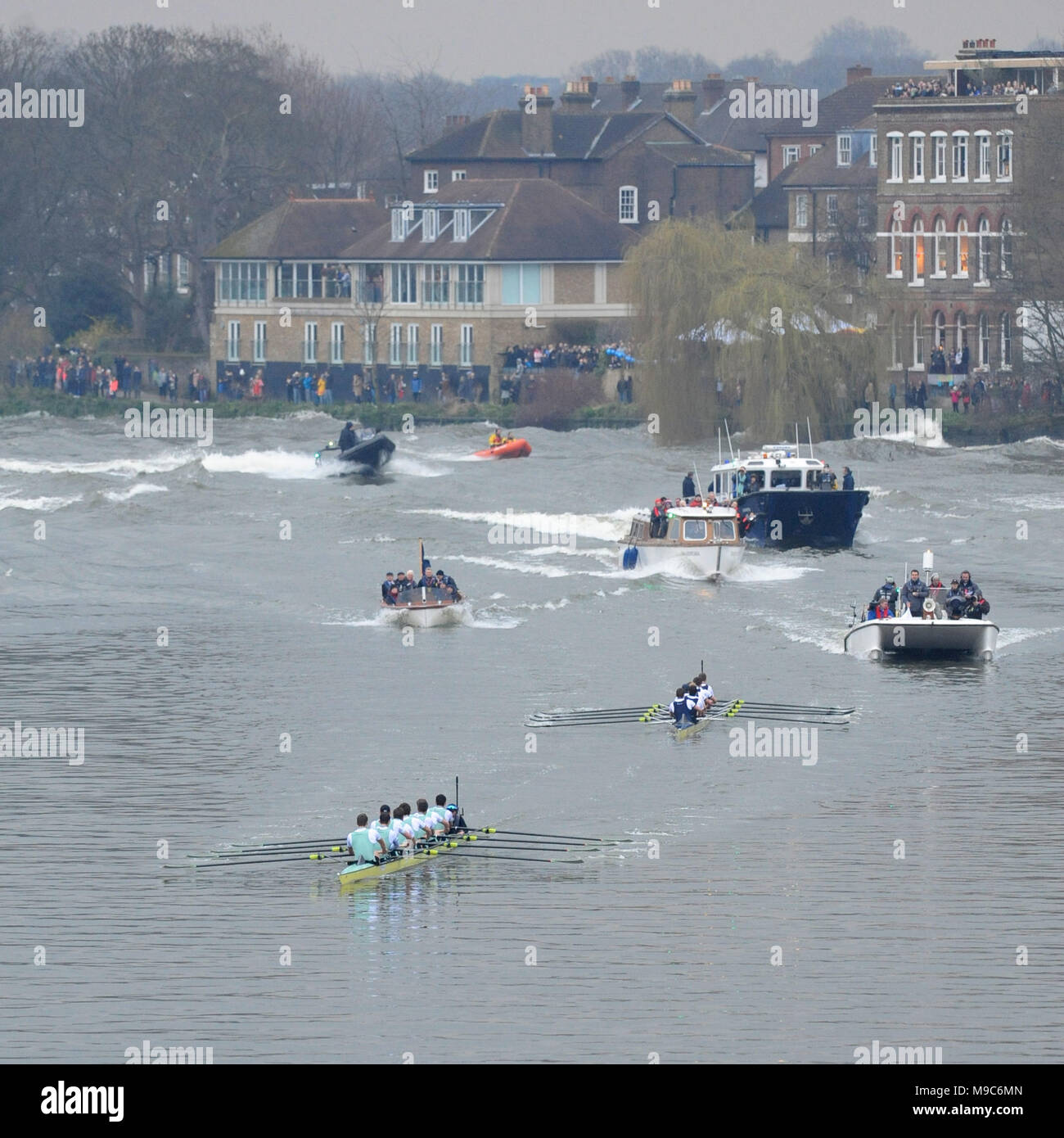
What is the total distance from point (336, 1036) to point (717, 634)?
26.9 metres

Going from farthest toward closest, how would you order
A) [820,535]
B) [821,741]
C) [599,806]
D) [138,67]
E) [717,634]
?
1. [138,67]
2. [820,535]
3. [717,634]
4. [821,741]
5. [599,806]

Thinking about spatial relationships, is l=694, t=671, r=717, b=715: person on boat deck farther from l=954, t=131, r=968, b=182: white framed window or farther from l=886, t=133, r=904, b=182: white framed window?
l=886, t=133, r=904, b=182: white framed window

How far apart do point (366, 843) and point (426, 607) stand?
66.9 feet

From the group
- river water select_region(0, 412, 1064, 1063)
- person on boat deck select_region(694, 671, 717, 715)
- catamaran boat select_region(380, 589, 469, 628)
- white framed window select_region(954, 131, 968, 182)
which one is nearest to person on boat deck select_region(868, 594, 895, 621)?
river water select_region(0, 412, 1064, 1063)

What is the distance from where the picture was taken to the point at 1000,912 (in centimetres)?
3131

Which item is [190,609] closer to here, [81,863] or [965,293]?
[81,863]

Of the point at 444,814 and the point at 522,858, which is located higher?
the point at 444,814

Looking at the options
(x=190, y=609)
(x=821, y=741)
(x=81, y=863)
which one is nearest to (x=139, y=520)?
(x=190, y=609)

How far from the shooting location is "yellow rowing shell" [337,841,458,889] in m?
32.7

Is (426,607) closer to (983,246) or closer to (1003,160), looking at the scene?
(1003,160)

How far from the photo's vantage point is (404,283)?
4624 inches

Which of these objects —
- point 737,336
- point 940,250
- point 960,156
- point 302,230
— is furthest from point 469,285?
point 737,336

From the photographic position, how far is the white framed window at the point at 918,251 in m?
106

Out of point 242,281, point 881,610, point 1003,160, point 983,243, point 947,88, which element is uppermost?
point 947,88
